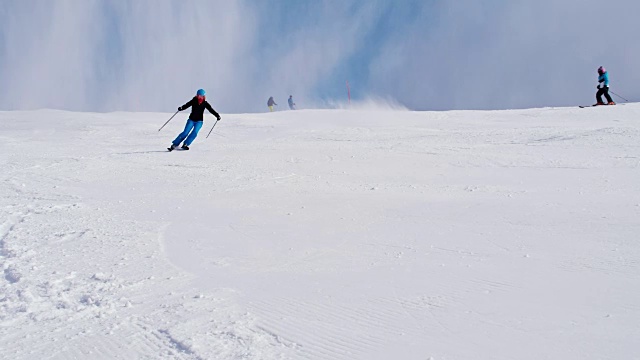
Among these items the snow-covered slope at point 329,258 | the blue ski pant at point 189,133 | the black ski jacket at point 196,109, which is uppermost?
the black ski jacket at point 196,109

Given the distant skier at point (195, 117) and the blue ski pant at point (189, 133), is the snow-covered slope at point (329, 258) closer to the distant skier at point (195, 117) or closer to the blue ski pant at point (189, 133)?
the blue ski pant at point (189, 133)

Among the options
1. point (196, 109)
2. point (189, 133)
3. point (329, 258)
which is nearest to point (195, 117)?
point (196, 109)

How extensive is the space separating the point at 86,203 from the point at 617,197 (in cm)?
677

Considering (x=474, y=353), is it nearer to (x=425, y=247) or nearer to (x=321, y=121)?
(x=425, y=247)

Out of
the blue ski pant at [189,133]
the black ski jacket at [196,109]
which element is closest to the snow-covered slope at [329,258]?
the blue ski pant at [189,133]

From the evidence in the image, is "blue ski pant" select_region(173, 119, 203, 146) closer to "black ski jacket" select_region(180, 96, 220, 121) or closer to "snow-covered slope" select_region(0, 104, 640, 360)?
"black ski jacket" select_region(180, 96, 220, 121)

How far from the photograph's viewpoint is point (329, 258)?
4480 mm

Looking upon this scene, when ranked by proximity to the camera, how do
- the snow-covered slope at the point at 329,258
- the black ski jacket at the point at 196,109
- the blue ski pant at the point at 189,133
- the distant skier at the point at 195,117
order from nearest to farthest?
the snow-covered slope at the point at 329,258 < the blue ski pant at the point at 189,133 < the distant skier at the point at 195,117 < the black ski jacket at the point at 196,109

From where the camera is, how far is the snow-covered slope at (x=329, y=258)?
10.0ft

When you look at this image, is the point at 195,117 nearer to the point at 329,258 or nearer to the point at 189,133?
the point at 189,133

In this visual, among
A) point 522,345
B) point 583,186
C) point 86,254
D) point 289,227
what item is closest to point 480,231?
point 289,227

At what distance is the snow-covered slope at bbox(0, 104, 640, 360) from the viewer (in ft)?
10.0

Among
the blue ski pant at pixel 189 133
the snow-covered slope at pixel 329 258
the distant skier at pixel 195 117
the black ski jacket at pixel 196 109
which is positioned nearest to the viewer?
the snow-covered slope at pixel 329 258

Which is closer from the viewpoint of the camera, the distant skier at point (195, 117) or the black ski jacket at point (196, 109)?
the distant skier at point (195, 117)
